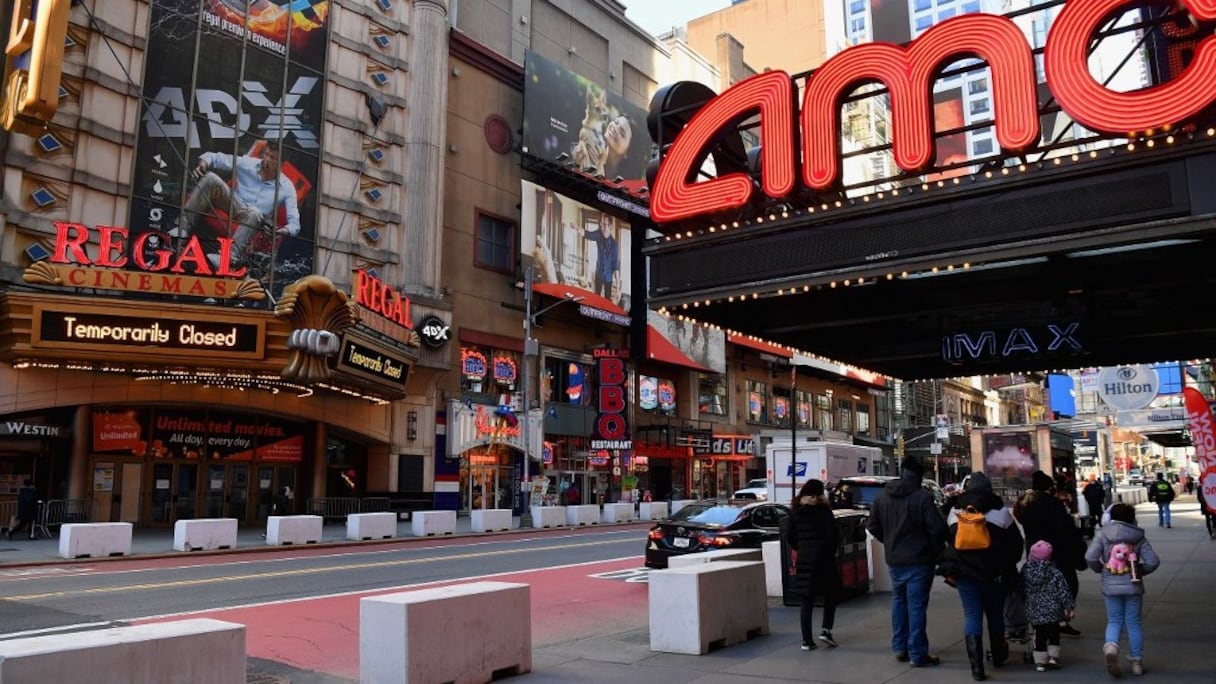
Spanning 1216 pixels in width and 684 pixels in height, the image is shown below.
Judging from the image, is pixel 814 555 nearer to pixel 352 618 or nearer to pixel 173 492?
pixel 352 618

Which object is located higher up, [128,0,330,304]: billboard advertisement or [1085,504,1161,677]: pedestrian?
[128,0,330,304]: billboard advertisement

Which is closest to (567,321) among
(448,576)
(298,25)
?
(298,25)

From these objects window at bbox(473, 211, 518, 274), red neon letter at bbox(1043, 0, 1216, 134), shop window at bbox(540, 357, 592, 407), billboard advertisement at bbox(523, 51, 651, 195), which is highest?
billboard advertisement at bbox(523, 51, 651, 195)

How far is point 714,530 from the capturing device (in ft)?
52.4

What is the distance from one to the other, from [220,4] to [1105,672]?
35.3m

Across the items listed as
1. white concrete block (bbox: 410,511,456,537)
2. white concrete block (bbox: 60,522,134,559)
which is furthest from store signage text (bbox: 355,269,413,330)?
white concrete block (bbox: 60,522,134,559)

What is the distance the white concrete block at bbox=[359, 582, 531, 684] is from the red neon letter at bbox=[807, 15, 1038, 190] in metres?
5.51

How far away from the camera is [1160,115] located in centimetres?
805

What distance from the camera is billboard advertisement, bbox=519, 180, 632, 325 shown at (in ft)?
148

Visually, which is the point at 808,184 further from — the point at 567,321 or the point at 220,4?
the point at 567,321

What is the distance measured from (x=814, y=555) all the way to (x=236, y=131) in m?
30.3

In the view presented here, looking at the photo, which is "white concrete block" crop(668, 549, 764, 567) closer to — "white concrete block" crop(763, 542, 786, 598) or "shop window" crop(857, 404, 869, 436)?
"white concrete block" crop(763, 542, 786, 598)

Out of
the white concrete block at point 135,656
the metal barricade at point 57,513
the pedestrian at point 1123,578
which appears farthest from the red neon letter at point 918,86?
the metal barricade at point 57,513

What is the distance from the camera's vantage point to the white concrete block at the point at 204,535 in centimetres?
2380
